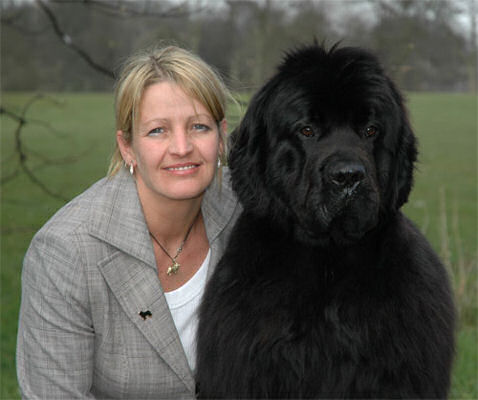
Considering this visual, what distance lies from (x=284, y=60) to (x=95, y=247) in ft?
3.18

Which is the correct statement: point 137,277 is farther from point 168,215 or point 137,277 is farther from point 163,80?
point 163,80

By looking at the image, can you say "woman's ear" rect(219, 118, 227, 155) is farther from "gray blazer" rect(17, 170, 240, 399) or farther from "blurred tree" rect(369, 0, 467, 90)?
"blurred tree" rect(369, 0, 467, 90)

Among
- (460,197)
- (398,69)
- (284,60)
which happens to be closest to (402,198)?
(284,60)

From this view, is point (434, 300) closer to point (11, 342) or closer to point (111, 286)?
point (111, 286)

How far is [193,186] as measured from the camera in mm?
2309

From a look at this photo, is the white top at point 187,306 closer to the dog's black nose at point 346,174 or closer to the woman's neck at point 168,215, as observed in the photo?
the woman's neck at point 168,215

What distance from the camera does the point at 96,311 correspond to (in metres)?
2.27

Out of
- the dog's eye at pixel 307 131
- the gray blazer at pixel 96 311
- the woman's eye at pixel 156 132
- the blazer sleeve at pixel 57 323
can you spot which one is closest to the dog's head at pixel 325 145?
the dog's eye at pixel 307 131

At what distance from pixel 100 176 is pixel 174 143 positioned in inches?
322

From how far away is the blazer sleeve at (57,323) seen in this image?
87.3 inches

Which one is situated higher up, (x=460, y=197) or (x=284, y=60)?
(x=284, y=60)

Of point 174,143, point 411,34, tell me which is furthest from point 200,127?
point 411,34

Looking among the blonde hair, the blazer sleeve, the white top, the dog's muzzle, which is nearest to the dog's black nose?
the dog's muzzle

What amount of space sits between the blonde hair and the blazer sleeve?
19.3 inches
